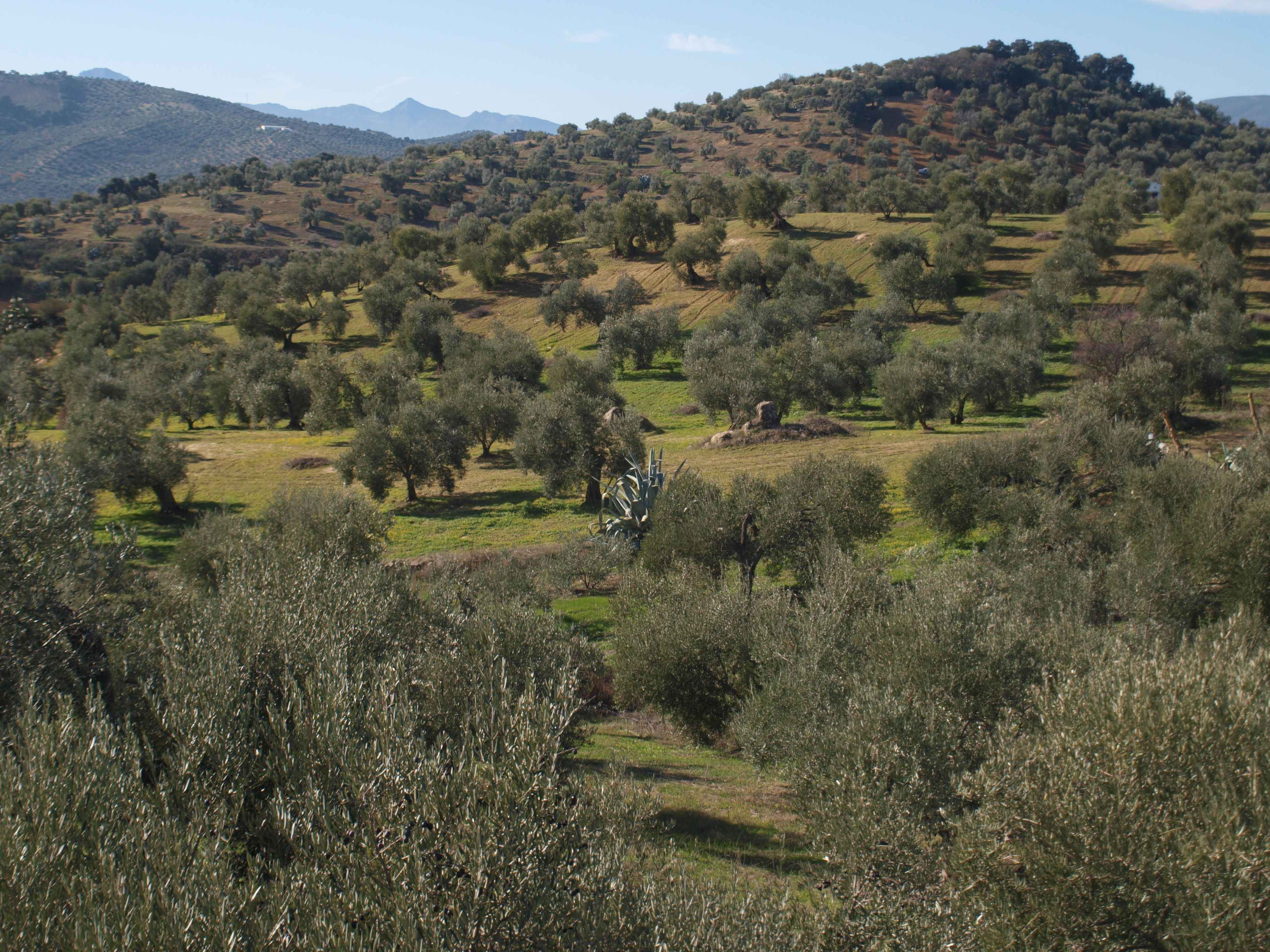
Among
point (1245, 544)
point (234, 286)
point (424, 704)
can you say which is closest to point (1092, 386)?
point (1245, 544)

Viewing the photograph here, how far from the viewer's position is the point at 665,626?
1831 centimetres

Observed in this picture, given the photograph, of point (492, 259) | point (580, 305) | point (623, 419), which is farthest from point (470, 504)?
point (492, 259)

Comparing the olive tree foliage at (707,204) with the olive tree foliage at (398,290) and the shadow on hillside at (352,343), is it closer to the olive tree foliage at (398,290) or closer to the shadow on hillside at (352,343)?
the olive tree foliage at (398,290)

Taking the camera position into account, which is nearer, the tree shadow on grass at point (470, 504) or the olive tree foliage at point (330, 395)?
the tree shadow on grass at point (470, 504)

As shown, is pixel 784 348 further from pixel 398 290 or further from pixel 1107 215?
pixel 398 290

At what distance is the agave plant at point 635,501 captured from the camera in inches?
1233

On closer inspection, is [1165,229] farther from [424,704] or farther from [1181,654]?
[424,704]

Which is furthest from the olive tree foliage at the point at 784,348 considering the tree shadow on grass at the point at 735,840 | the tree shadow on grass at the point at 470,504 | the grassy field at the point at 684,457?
the tree shadow on grass at the point at 735,840

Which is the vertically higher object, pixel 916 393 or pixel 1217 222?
pixel 1217 222

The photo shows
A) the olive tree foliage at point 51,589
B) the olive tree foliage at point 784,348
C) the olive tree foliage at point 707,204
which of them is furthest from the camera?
the olive tree foliage at point 707,204

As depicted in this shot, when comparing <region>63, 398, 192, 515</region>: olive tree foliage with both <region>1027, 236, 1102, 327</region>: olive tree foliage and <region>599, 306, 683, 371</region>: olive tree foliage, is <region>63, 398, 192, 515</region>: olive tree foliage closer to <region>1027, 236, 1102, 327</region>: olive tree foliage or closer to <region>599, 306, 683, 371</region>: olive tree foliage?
<region>599, 306, 683, 371</region>: olive tree foliage

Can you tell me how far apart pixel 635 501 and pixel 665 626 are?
13.4 metres

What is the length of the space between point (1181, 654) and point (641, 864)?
27.9 ft

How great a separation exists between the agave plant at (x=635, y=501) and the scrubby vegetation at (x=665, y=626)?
0.24 m
